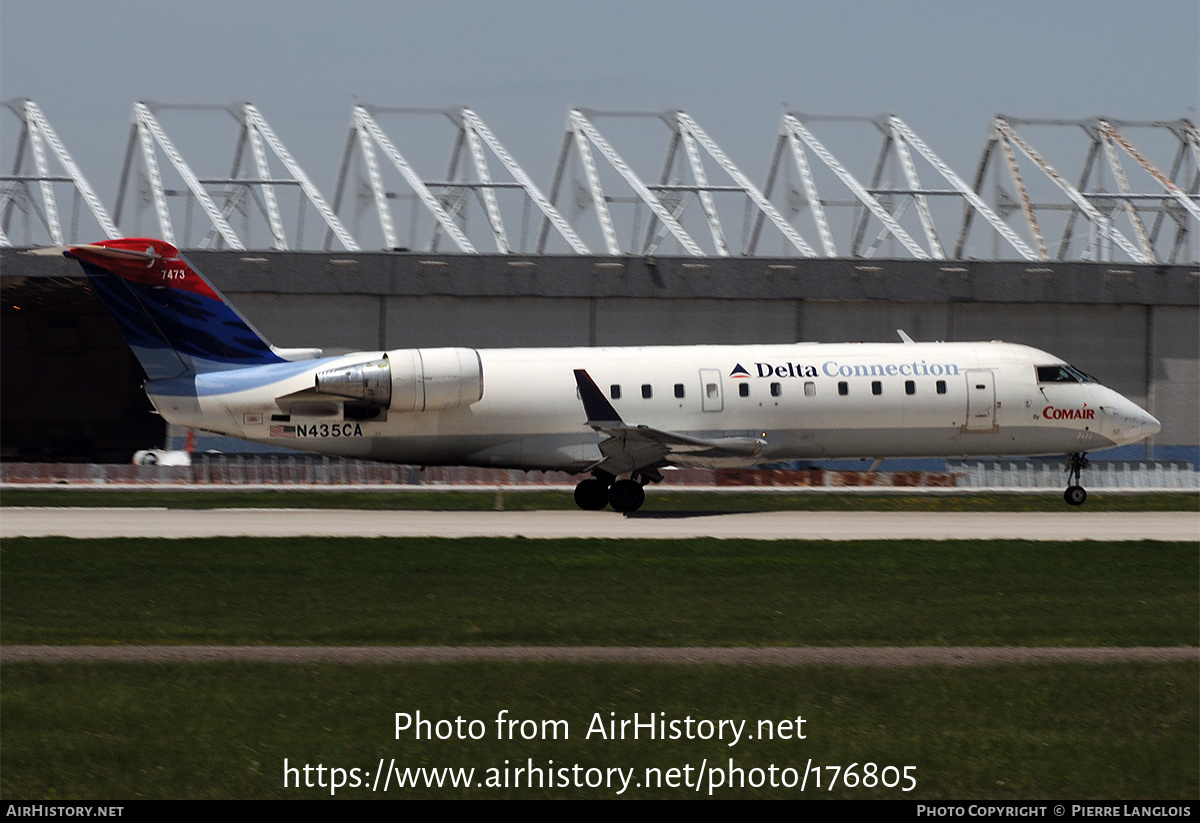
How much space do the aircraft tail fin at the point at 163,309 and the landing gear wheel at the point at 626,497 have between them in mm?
8600

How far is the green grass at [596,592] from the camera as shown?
50.6 feet

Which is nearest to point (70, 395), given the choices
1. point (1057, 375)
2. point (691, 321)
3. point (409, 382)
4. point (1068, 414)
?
point (691, 321)

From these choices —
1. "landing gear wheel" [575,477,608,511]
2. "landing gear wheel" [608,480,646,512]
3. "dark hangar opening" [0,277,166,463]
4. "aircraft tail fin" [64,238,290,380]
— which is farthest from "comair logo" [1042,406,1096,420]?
"dark hangar opening" [0,277,166,463]

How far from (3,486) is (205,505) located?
9.75 meters

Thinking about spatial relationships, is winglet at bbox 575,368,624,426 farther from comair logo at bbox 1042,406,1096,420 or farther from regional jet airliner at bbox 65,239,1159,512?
comair logo at bbox 1042,406,1096,420

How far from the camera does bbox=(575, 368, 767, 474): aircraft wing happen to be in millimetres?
28125

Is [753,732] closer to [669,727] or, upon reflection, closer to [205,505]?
[669,727]

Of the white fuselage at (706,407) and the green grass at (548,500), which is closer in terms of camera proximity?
the white fuselage at (706,407)

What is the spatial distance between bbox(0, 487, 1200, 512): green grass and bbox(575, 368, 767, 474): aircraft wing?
1.90 metres

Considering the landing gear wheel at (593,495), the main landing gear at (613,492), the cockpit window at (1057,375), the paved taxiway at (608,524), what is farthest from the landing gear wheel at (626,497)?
the cockpit window at (1057,375)

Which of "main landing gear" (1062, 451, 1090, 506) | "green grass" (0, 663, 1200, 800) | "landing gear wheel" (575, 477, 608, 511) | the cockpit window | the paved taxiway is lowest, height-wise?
"green grass" (0, 663, 1200, 800)

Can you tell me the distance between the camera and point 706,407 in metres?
29.8

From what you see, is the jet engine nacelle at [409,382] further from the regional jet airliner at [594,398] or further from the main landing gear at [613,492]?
the main landing gear at [613,492]

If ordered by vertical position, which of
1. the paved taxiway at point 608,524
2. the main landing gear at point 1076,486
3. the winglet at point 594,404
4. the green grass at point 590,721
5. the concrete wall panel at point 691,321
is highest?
the concrete wall panel at point 691,321
